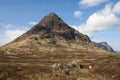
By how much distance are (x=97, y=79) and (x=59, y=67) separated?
18067mm

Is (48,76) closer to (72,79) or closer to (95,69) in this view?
(72,79)

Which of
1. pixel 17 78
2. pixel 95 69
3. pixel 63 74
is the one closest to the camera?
pixel 17 78

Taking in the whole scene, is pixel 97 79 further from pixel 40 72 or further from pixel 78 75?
pixel 40 72

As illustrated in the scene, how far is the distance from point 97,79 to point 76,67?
16.4 meters

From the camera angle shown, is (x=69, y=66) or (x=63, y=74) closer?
(x=63, y=74)

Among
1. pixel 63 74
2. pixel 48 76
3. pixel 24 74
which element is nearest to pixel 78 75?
pixel 63 74

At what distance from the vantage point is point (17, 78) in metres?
93.9

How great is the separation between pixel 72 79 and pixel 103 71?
18.6m

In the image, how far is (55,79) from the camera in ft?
311

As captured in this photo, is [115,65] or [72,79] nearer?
[72,79]

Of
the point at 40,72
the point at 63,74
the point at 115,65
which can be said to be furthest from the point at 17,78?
the point at 115,65

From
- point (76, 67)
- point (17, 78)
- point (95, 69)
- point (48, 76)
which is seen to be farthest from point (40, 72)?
point (95, 69)

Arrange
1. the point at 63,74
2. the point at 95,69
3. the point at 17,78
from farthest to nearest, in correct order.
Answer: the point at 95,69 < the point at 63,74 < the point at 17,78

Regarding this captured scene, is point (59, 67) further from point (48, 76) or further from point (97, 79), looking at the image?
point (97, 79)
